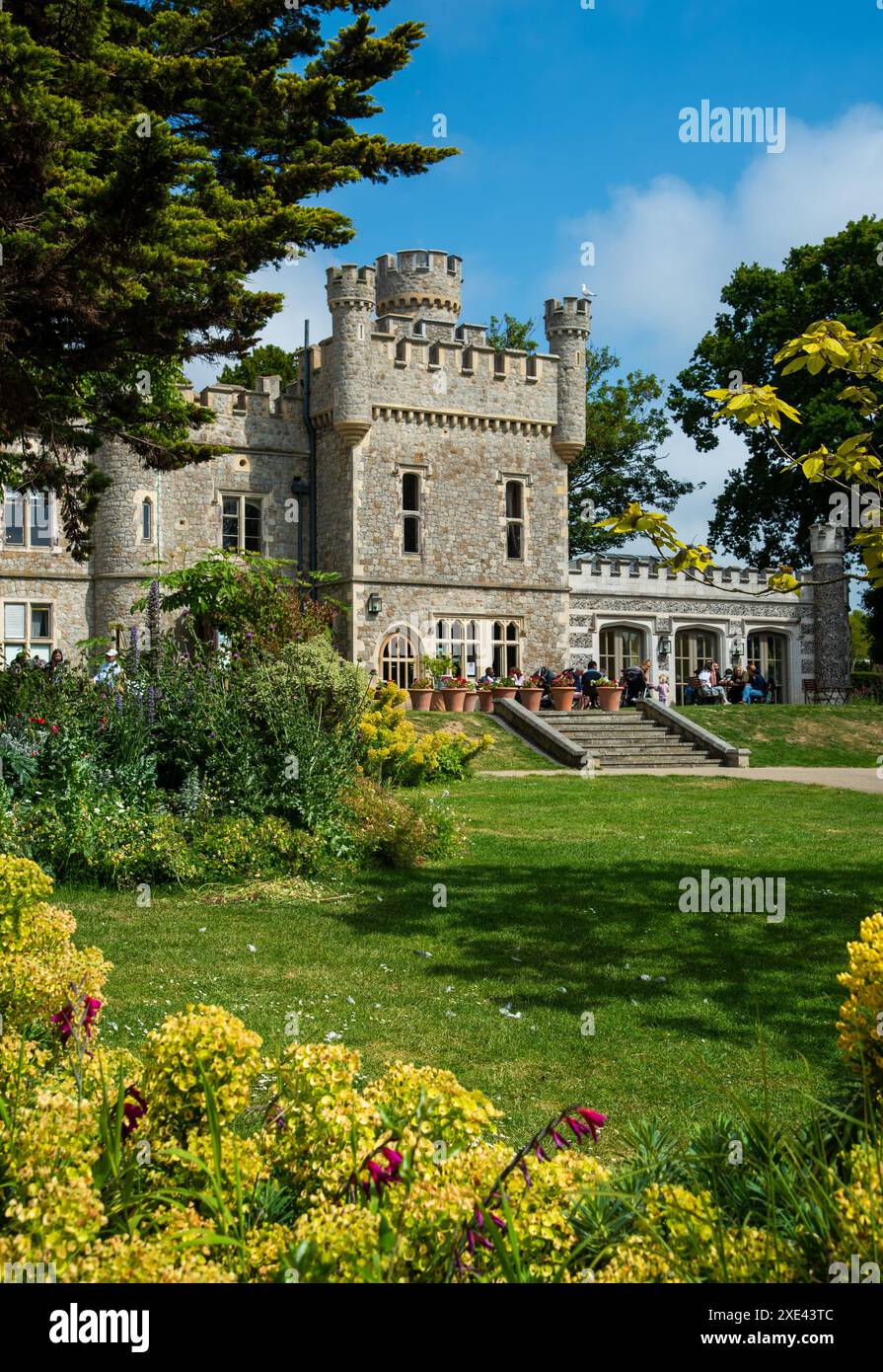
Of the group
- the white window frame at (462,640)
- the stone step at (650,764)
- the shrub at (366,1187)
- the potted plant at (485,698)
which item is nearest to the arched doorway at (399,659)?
the white window frame at (462,640)

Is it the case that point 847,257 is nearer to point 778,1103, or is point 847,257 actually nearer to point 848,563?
point 848,563

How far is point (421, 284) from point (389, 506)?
8652 millimetres

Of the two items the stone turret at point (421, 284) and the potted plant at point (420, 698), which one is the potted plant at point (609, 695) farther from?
the stone turret at point (421, 284)

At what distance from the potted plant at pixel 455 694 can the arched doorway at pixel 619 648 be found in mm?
9611

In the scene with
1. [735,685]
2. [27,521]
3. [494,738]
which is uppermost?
[27,521]

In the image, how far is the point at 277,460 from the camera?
28.9 metres

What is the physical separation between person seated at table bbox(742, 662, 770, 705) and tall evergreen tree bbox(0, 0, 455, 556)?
21.2 m

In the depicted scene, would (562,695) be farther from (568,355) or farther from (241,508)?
(568,355)

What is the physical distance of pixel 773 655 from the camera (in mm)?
35344

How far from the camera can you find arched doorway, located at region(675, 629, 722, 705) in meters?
33.8

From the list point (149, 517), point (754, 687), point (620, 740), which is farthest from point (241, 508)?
point (754, 687)

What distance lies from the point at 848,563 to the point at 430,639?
1600 centimetres

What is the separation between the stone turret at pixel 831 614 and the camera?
1369 inches

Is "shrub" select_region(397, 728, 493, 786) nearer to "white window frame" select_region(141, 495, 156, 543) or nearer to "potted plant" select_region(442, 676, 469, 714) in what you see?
"potted plant" select_region(442, 676, 469, 714)
